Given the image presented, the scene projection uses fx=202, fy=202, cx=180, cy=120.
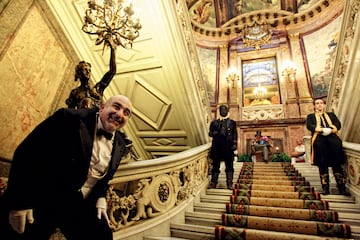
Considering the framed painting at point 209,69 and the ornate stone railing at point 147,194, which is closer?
the ornate stone railing at point 147,194

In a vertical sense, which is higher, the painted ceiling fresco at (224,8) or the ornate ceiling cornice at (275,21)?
the painted ceiling fresco at (224,8)

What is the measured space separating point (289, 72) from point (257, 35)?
257 centimetres

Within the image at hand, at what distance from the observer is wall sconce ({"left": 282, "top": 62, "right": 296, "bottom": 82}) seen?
31.5 feet

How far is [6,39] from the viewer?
285 centimetres

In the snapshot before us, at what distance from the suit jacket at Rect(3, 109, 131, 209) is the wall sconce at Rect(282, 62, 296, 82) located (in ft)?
34.4

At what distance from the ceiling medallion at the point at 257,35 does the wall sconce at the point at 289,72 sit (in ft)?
5.38

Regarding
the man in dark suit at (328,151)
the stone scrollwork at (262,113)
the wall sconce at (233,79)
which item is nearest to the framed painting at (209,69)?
the wall sconce at (233,79)

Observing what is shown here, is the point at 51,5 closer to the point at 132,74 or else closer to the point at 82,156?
the point at 132,74

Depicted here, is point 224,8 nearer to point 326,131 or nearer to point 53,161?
point 326,131

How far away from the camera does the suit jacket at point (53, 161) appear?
2.83ft

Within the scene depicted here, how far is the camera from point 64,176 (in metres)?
1.00

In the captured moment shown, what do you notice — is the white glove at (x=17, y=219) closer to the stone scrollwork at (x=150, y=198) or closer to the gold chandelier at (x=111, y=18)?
the stone scrollwork at (x=150, y=198)

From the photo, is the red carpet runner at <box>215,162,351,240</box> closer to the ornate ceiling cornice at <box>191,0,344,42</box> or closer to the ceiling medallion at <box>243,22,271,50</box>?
the ceiling medallion at <box>243,22,271,50</box>

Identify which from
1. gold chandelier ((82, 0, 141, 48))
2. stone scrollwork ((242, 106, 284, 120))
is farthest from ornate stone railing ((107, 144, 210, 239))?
stone scrollwork ((242, 106, 284, 120))
